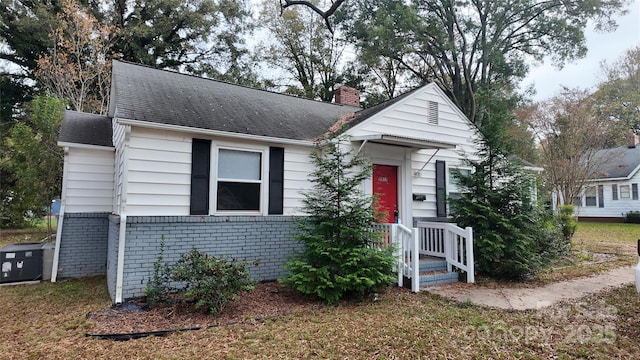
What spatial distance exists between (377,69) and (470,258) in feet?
57.5

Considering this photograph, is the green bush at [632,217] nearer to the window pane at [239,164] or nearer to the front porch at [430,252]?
the front porch at [430,252]

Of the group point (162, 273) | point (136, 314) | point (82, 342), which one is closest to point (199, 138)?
point (162, 273)

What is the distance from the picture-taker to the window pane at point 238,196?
20.1 ft

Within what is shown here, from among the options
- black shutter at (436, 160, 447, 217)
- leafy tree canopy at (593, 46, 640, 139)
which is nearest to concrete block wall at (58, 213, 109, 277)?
black shutter at (436, 160, 447, 217)

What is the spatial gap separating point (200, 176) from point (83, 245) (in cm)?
377

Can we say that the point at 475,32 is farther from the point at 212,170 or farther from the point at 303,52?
the point at 212,170

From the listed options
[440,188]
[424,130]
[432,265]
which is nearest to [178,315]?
[432,265]

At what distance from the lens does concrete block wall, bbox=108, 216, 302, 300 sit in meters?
5.28

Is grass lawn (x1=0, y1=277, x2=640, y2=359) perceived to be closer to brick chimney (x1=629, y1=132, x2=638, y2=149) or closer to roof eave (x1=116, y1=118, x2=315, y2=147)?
roof eave (x1=116, y1=118, x2=315, y2=147)

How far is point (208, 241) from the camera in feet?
19.2

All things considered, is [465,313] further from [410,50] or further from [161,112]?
[410,50]

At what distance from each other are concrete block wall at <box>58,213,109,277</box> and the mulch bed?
10.2ft

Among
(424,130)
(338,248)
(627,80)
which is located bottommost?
(338,248)

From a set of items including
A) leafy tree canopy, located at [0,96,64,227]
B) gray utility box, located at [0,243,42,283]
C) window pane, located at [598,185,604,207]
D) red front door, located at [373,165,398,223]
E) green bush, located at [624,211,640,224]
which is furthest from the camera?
window pane, located at [598,185,604,207]
